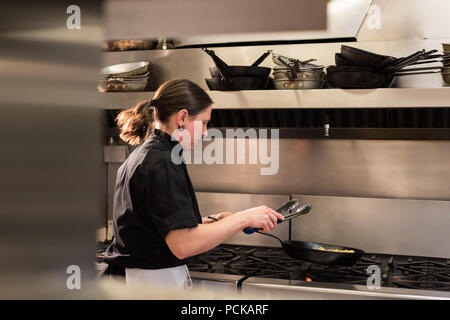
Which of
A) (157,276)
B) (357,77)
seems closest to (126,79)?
(357,77)

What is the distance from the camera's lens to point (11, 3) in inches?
11.0

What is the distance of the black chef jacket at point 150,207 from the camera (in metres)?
1.49

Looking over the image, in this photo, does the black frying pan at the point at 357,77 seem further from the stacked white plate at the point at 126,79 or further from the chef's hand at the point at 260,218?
the stacked white plate at the point at 126,79

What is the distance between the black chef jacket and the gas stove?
488mm

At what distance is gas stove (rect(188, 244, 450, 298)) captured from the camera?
1.95 metres

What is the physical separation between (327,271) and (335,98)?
0.73m

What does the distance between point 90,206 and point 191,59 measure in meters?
2.54

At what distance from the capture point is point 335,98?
2.17m

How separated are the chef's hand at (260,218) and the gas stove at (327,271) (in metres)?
0.39

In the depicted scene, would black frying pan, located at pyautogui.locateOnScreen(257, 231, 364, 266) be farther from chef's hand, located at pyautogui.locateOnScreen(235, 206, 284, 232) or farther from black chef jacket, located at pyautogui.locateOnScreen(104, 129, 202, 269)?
black chef jacket, located at pyautogui.locateOnScreen(104, 129, 202, 269)

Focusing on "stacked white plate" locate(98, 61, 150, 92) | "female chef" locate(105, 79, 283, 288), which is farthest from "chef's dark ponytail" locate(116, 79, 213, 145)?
"stacked white plate" locate(98, 61, 150, 92)
